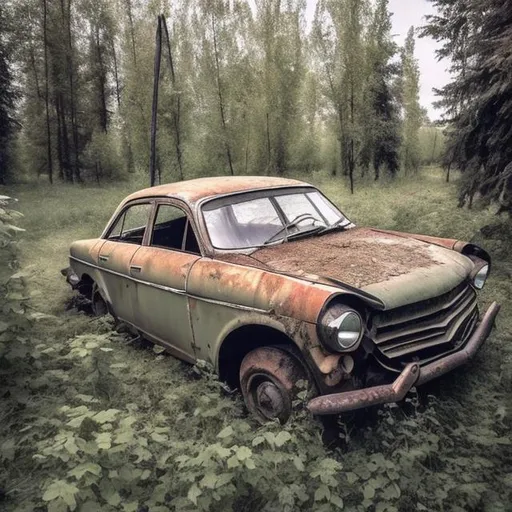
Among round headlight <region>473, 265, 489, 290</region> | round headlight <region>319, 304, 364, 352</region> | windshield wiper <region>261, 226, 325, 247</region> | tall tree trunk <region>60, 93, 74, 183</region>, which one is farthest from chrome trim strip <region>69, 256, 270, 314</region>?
tall tree trunk <region>60, 93, 74, 183</region>

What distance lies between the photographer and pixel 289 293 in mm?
2793

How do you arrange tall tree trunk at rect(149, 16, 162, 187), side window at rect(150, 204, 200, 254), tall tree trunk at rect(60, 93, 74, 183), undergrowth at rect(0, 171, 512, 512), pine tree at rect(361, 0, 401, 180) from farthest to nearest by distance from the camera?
1. tall tree trunk at rect(60, 93, 74, 183)
2. pine tree at rect(361, 0, 401, 180)
3. tall tree trunk at rect(149, 16, 162, 187)
4. side window at rect(150, 204, 200, 254)
5. undergrowth at rect(0, 171, 512, 512)

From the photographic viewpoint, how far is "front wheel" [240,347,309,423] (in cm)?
286

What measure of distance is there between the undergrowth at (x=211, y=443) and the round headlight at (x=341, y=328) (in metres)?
0.53

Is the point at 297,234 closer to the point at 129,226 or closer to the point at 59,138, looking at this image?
the point at 129,226

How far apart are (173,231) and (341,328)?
2.54 m

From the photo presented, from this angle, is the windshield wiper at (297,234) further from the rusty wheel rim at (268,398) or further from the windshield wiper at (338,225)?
the rusty wheel rim at (268,398)

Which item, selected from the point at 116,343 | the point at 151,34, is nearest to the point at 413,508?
A: the point at 116,343

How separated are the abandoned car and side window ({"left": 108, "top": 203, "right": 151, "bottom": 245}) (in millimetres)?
37

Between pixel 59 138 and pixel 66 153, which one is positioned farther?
pixel 66 153

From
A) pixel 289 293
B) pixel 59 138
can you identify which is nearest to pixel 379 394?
pixel 289 293

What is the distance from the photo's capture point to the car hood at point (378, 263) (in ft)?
9.37

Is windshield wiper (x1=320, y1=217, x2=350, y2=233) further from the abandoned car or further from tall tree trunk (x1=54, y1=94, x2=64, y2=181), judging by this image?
tall tree trunk (x1=54, y1=94, x2=64, y2=181)

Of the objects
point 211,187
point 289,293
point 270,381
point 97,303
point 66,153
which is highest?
point 66,153
